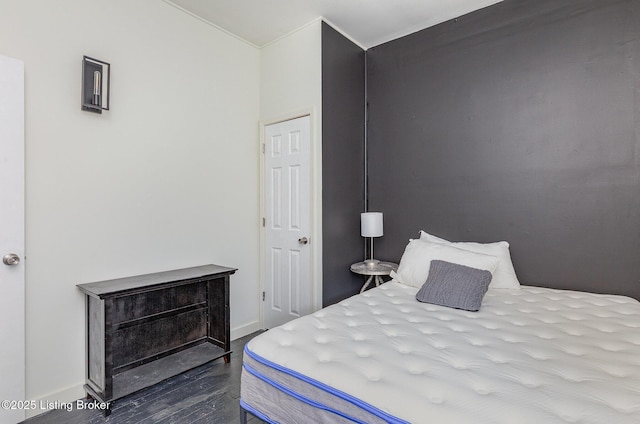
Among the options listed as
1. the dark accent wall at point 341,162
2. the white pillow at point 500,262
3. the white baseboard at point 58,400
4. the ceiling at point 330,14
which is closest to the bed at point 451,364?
the white pillow at point 500,262

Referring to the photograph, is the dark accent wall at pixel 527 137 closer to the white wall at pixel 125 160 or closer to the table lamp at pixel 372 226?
the table lamp at pixel 372 226

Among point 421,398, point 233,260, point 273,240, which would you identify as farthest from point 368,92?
point 421,398

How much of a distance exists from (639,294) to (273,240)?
297cm

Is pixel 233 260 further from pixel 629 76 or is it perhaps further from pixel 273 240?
pixel 629 76

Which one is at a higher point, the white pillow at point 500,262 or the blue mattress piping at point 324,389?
the white pillow at point 500,262

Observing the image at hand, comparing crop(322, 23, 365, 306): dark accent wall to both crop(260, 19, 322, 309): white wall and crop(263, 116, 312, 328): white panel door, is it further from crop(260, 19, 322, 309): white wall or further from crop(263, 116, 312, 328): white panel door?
crop(263, 116, 312, 328): white panel door

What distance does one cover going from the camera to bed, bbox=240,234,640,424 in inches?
40.1

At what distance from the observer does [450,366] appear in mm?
1244

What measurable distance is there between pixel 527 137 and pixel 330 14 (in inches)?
79.6

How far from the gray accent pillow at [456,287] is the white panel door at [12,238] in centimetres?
248

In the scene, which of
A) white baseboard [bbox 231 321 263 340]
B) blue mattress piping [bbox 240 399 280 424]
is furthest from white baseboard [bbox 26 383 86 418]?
blue mattress piping [bbox 240 399 280 424]

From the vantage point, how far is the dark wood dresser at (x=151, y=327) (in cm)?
198

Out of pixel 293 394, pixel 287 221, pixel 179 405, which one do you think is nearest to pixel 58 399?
pixel 179 405

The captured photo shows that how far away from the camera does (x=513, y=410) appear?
975mm
